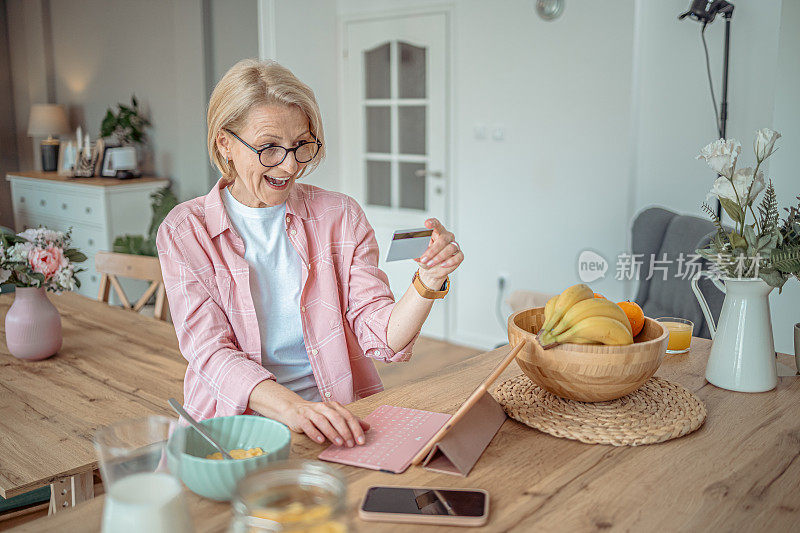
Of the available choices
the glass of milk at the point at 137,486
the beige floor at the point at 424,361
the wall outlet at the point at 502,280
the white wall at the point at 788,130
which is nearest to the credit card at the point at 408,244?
the glass of milk at the point at 137,486

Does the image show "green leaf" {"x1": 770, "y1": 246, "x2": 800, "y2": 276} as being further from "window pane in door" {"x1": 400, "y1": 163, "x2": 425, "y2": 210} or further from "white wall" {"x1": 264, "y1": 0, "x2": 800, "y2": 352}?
"window pane in door" {"x1": 400, "y1": 163, "x2": 425, "y2": 210}

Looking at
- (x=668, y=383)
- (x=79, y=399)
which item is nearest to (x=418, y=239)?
(x=668, y=383)

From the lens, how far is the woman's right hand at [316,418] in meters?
1.14

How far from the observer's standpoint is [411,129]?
4648mm

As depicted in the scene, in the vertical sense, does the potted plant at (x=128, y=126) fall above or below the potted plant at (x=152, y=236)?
above

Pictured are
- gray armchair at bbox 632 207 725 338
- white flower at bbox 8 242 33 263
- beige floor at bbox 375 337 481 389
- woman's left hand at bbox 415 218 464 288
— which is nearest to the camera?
woman's left hand at bbox 415 218 464 288

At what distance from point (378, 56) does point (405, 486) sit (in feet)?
13.5

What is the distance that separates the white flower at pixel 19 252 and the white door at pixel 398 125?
2.64 m

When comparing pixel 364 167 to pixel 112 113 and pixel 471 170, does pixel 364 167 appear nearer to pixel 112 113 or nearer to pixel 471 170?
pixel 471 170

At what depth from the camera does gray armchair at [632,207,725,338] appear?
262cm

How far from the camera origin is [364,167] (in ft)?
16.2

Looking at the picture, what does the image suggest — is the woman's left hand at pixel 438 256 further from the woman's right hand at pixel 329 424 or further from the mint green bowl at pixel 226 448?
the mint green bowl at pixel 226 448

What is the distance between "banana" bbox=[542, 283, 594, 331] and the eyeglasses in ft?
2.07

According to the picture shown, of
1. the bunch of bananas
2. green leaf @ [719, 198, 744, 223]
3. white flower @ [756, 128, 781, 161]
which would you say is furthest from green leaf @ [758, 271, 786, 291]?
the bunch of bananas
